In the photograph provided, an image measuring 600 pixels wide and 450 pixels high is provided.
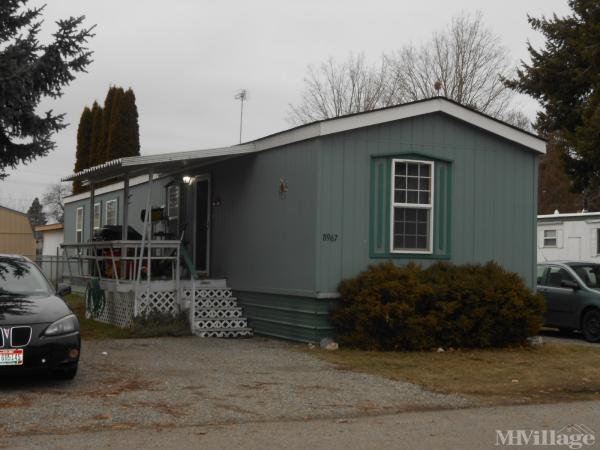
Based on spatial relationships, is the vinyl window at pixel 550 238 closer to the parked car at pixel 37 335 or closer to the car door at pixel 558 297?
the car door at pixel 558 297

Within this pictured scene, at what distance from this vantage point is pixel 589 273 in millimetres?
16266

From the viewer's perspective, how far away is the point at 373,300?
495 inches

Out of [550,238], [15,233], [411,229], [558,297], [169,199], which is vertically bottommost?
[558,297]

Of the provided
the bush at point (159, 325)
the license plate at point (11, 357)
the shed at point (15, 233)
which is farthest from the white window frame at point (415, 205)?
the shed at point (15, 233)

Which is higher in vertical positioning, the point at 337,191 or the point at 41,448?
the point at 337,191

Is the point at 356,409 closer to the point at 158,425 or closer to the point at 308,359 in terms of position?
the point at 158,425

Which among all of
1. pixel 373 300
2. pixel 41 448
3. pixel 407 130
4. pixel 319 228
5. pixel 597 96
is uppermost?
pixel 597 96

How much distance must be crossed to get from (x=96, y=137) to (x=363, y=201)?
27191 mm

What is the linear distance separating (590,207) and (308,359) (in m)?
41.2

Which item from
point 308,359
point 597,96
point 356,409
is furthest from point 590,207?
point 356,409

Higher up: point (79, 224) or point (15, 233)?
point (79, 224)

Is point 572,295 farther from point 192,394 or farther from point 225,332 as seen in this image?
point 192,394

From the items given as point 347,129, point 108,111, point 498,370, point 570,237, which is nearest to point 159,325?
point 347,129

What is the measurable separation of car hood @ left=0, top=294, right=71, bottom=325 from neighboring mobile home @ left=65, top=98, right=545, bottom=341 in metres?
4.82
